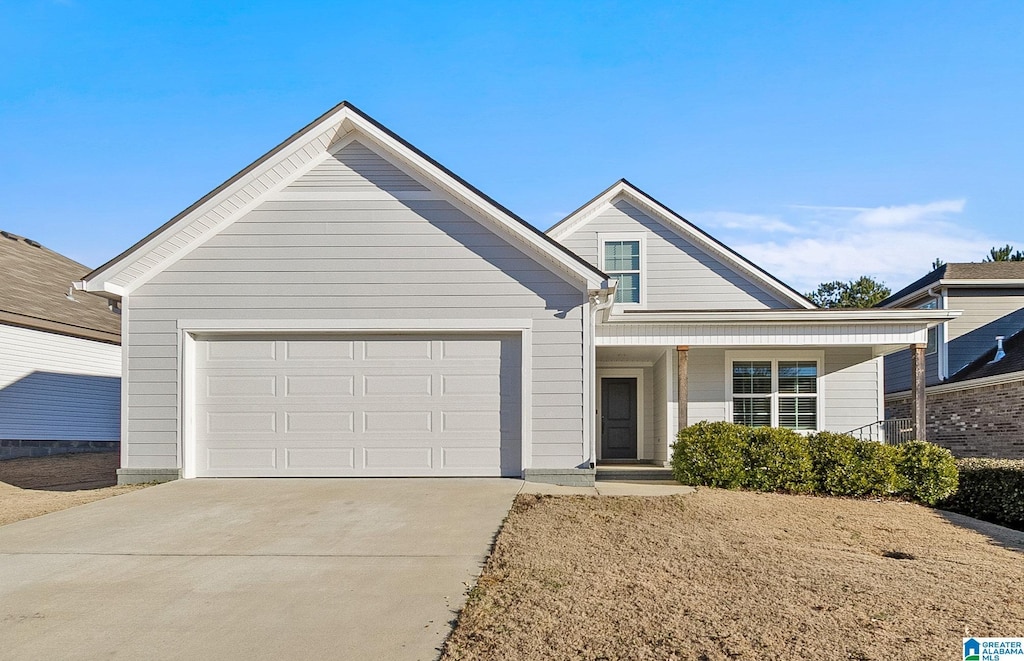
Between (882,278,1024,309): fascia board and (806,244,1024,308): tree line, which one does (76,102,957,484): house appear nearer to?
(882,278,1024,309): fascia board

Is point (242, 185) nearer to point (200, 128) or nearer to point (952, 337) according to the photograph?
point (200, 128)

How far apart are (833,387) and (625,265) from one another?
16.5 feet

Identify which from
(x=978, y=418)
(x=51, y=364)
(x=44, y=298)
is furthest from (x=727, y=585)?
(x=44, y=298)

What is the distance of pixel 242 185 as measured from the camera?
38.3 feet

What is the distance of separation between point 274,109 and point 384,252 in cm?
462

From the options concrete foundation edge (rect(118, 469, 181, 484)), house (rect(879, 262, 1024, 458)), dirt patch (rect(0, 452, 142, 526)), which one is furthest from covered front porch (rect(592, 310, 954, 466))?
dirt patch (rect(0, 452, 142, 526))

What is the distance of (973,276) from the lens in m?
21.1

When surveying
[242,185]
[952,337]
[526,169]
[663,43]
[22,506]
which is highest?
[663,43]

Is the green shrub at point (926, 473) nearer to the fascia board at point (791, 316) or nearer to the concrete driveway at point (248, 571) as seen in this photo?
the fascia board at point (791, 316)

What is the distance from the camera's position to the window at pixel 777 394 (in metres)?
16.3

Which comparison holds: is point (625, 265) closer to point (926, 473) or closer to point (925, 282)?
point (926, 473)

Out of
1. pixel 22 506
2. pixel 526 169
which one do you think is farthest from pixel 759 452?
pixel 22 506

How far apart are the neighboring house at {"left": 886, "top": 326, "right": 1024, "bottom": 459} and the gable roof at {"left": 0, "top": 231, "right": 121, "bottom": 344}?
20.3m

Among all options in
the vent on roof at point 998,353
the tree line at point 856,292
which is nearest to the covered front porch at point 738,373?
the vent on roof at point 998,353
